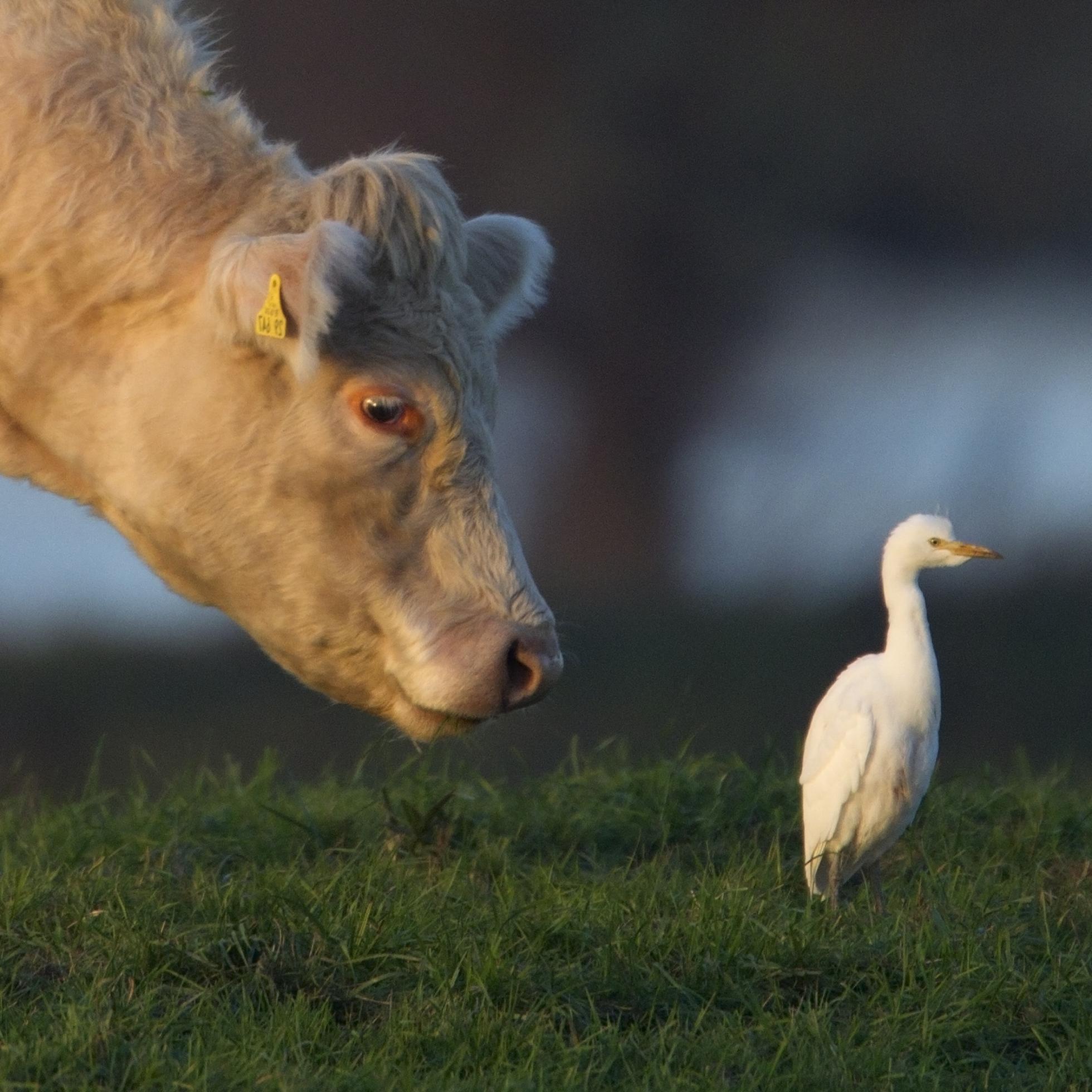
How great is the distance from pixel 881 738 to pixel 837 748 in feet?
0.39

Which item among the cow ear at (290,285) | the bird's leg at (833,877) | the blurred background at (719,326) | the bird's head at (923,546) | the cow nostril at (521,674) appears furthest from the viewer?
the blurred background at (719,326)

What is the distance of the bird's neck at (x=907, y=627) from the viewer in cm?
482

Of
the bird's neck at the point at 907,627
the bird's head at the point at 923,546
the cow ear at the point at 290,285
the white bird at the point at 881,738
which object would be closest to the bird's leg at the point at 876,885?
the white bird at the point at 881,738

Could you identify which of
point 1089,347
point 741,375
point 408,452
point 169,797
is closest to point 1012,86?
point 1089,347

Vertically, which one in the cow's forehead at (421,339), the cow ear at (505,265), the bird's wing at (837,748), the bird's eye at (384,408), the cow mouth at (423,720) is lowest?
the bird's wing at (837,748)

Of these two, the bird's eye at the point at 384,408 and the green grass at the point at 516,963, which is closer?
the green grass at the point at 516,963

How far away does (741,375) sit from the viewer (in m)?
11.5

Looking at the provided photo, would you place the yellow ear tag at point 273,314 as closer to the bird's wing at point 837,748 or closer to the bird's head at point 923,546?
the bird's wing at point 837,748

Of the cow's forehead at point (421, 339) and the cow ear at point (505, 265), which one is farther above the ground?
the cow ear at point (505, 265)

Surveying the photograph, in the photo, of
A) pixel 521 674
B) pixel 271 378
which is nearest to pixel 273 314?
pixel 271 378

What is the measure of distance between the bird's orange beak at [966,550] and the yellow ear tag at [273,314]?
217 cm

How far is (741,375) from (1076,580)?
2738 mm

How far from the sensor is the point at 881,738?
468 centimetres

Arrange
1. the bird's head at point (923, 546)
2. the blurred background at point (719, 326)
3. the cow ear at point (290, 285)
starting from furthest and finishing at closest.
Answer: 1. the blurred background at point (719, 326)
2. the bird's head at point (923, 546)
3. the cow ear at point (290, 285)
